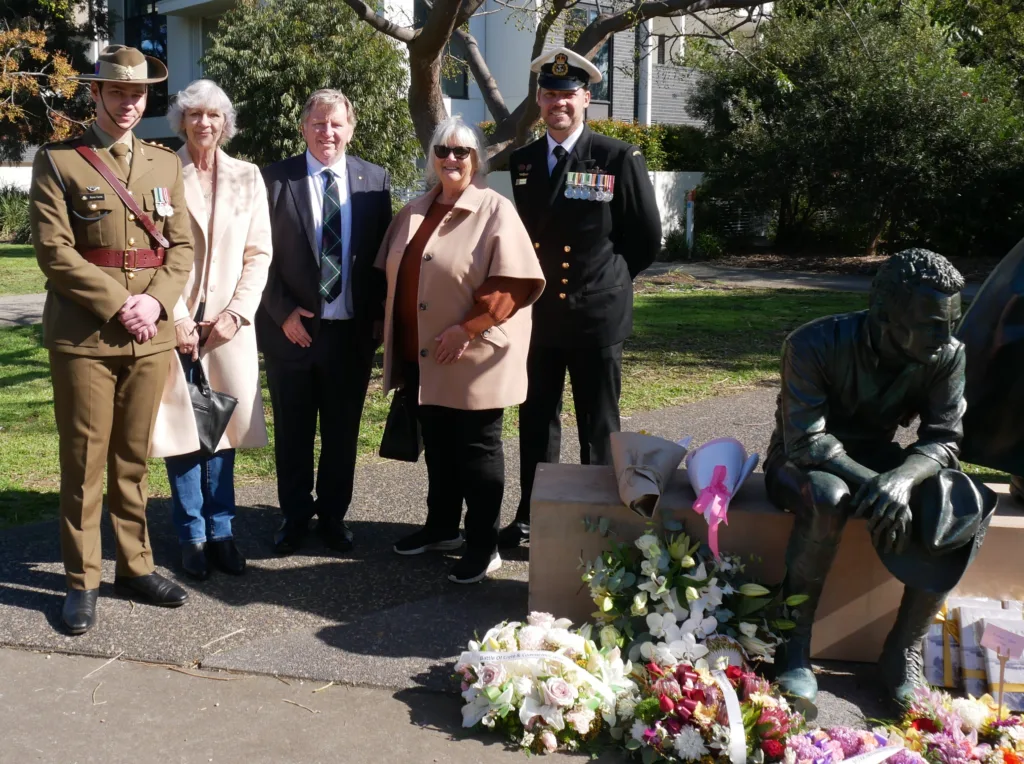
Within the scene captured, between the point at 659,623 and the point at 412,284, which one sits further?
the point at 412,284

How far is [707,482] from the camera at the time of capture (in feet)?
13.0

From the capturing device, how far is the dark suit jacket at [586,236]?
4.87 metres

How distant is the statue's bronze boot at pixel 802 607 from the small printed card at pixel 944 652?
1.43 feet

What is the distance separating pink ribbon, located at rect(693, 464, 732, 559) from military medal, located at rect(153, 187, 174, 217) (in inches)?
88.6

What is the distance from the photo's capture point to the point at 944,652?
150 inches

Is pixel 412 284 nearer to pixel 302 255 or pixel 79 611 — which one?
pixel 302 255

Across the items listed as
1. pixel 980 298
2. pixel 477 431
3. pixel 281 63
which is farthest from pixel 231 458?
pixel 281 63

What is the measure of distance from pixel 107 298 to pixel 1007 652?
3275 millimetres

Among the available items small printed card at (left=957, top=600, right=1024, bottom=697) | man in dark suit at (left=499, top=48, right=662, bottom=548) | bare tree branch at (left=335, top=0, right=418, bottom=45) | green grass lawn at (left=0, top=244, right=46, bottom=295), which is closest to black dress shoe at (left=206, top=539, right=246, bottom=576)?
man in dark suit at (left=499, top=48, right=662, bottom=548)

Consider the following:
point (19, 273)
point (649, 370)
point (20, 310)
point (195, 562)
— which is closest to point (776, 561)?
point (195, 562)

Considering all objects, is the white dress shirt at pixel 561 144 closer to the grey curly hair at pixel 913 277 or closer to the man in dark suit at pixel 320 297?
the man in dark suit at pixel 320 297

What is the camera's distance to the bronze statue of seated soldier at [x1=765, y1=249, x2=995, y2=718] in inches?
138

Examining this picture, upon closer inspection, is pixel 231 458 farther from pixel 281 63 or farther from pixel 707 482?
pixel 281 63

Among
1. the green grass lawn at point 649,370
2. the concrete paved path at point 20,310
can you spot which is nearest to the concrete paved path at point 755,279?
the concrete paved path at point 20,310
